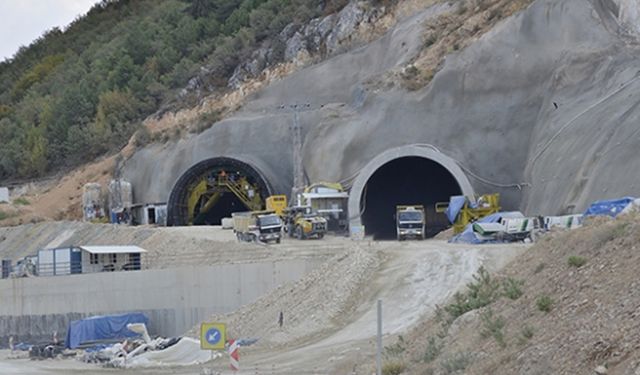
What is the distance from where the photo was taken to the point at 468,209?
189 feet

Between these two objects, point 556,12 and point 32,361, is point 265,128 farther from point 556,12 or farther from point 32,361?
point 32,361

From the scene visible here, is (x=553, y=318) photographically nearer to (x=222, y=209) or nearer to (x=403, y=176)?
(x=403, y=176)

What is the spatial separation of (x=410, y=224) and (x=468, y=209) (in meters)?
3.36

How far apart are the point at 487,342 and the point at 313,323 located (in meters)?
18.7

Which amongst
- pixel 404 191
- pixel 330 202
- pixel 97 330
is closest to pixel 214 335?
pixel 97 330

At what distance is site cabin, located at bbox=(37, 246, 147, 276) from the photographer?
176 feet

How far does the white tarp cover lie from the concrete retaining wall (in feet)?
23.0

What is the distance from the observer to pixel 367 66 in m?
78.8

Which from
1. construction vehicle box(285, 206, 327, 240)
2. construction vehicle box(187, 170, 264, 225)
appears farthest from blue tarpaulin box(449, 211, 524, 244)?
construction vehicle box(187, 170, 264, 225)

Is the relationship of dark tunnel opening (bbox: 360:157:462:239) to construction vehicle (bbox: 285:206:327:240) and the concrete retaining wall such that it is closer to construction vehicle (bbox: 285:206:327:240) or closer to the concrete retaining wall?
construction vehicle (bbox: 285:206:327:240)

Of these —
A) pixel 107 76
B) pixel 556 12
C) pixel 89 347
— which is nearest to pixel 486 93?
pixel 556 12

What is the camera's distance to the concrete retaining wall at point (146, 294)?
44281 mm

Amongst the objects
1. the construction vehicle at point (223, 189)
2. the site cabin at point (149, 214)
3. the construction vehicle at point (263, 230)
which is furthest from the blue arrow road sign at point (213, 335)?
the site cabin at point (149, 214)

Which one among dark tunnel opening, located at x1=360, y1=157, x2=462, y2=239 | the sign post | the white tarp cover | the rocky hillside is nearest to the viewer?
the rocky hillside
